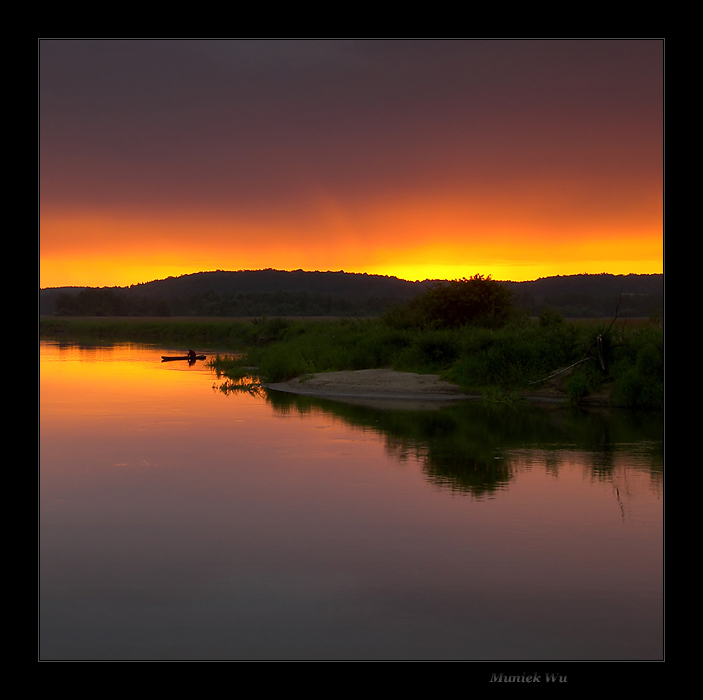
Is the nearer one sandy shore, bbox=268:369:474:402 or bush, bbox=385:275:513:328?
sandy shore, bbox=268:369:474:402

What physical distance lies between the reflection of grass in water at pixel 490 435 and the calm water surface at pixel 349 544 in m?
0.11

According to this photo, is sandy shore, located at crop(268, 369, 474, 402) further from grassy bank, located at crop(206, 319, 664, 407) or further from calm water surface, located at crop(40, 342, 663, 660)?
calm water surface, located at crop(40, 342, 663, 660)

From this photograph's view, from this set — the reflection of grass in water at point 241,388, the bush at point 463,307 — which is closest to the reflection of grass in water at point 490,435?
the reflection of grass in water at point 241,388

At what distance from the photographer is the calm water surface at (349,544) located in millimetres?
7441

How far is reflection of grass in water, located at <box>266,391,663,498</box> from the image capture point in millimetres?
14703

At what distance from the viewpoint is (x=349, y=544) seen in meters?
9.96

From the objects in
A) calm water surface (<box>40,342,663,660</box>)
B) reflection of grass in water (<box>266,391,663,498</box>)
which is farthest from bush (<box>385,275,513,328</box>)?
calm water surface (<box>40,342,663,660</box>)

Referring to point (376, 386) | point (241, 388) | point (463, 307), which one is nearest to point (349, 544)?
point (376, 386)

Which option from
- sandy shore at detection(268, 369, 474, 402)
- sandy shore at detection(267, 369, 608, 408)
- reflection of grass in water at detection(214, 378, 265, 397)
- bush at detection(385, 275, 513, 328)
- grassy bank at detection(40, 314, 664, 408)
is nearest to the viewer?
grassy bank at detection(40, 314, 664, 408)

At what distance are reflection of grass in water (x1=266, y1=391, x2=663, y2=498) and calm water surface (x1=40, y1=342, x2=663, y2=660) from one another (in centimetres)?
11

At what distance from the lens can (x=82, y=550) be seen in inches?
392

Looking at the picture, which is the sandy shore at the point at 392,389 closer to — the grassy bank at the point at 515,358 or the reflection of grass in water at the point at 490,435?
the grassy bank at the point at 515,358

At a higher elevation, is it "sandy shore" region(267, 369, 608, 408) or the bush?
the bush
